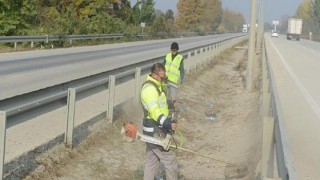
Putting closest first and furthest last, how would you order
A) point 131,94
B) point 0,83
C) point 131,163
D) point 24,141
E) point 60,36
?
1. point 24,141
2. point 131,163
3. point 131,94
4. point 0,83
5. point 60,36

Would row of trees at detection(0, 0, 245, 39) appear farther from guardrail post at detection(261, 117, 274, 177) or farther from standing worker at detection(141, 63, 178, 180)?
guardrail post at detection(261, 117, 274, 177)

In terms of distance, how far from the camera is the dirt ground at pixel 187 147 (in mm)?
7676

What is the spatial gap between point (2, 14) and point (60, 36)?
5.39 metres

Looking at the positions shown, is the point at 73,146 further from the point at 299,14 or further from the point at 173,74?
the point at 299,14

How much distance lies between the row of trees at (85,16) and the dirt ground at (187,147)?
23642mm

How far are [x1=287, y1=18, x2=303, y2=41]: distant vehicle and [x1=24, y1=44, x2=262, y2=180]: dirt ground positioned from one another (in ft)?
283

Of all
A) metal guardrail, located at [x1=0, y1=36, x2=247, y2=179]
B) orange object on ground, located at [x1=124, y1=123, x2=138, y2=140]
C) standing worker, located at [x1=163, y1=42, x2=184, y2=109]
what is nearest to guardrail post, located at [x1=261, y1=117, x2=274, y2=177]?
orange object on ground, located at [x1=124, y1=123, x2=138, y2=140]

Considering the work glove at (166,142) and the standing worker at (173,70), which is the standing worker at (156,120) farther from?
the standing worker at (173,70)

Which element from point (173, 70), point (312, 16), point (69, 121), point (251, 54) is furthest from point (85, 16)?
point (312, 16)

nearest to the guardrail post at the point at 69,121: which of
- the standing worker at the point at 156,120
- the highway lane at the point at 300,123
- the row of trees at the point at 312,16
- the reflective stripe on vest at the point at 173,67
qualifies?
the standing worker at the point at 156,120

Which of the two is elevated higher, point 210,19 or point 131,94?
point 210,19

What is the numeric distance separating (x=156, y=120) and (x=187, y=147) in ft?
15.2

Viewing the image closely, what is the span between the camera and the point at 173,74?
12.7m

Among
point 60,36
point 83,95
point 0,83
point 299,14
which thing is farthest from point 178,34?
point 299,14
